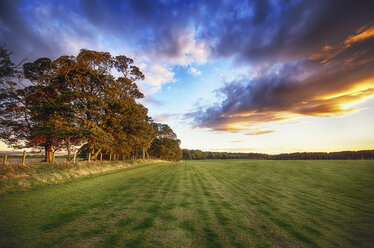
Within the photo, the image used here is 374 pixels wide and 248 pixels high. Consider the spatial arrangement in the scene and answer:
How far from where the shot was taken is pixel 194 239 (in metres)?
4.05

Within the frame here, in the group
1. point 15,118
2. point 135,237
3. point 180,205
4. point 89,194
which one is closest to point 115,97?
point 15,118

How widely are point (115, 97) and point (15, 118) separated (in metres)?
15.2

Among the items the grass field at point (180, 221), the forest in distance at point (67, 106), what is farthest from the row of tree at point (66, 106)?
the grass field at point (180, 221)

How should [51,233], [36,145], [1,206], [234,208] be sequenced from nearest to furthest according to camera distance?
[51,233]
[1,206]
[234,208]
[36,145]

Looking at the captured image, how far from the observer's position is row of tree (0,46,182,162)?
62.0ft

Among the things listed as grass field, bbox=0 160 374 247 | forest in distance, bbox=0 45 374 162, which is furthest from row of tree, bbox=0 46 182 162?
grass field, bbox=0 160 374 247

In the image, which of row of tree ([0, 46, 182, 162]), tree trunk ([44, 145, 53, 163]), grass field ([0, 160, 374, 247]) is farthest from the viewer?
tree trunk ([44, 145, 53, 163])

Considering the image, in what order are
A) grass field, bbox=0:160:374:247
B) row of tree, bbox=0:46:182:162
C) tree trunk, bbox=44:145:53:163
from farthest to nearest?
tree trunk, bbox=44:145:53:163 → row of tree, bbox=0:46:182:162 → grass field, bbox=0:160:374:247

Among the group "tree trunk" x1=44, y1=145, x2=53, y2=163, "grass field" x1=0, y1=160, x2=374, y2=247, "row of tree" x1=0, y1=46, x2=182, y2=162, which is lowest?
"grass field" x1=0, y1=160, x2=374, y2=247

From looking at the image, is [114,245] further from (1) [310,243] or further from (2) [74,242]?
(1) [310,243]

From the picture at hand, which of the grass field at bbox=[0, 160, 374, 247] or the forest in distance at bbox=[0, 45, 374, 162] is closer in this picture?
the grass field at bbox=[0, 160, 374, 247]

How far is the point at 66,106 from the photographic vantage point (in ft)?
60.8

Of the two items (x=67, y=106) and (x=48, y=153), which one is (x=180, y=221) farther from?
(x=48, y=153)

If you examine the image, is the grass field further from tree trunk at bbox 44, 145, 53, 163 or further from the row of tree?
tree trunk at bbox 44, 145, 53, 163
